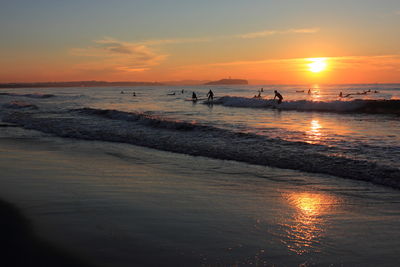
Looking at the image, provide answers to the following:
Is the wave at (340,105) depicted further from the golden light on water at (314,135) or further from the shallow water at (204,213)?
the shallow water at (204,213)

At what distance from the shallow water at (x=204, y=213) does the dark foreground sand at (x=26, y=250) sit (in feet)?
0.53

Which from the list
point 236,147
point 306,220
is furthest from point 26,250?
point 236,147

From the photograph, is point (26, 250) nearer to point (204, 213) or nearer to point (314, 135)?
point (204, 213)

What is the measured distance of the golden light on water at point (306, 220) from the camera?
13.5 feet

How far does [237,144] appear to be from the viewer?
12.6 meters

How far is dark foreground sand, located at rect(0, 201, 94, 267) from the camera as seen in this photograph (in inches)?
141

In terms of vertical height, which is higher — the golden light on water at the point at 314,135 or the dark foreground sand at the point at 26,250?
the golden light on water at the point at 314,135

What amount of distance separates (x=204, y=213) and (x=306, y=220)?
4.91 ft

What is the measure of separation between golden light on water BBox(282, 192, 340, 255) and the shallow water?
0.05 ft

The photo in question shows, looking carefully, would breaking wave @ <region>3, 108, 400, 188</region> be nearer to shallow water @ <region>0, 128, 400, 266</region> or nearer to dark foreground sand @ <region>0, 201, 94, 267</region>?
shallow water @ <region>0, 128, 400, 266</region>

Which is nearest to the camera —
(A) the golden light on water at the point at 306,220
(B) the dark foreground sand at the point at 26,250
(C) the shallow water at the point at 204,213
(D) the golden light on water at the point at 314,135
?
(B) the dark foreground sand at the point at 26,250

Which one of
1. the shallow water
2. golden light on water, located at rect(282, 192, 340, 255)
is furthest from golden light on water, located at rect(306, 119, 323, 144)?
golden light on water, located at rect(282, 192, 340, 255)

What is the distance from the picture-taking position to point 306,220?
493cm

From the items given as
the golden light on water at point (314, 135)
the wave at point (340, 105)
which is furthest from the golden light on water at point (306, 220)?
the wave at point (340, 105)
